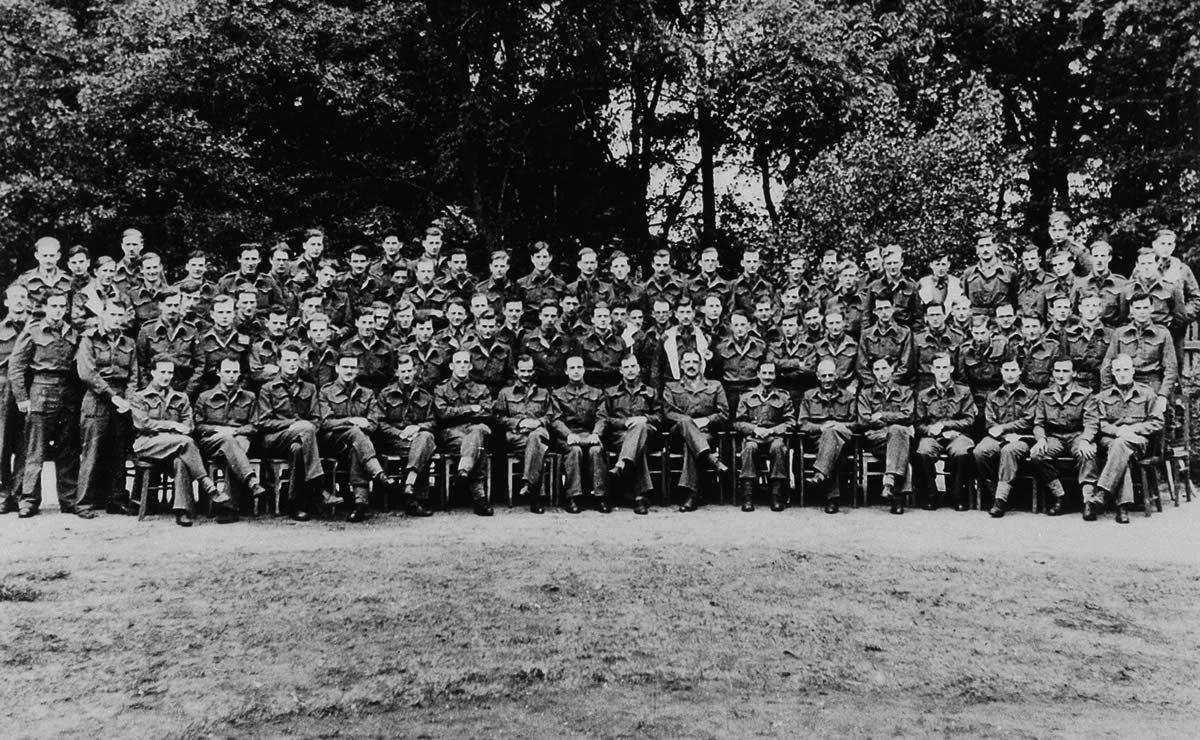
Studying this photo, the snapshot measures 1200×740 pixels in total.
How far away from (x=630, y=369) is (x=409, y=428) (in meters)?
1.71

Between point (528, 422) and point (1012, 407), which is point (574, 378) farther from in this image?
point (1012, 407)

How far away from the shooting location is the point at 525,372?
809 centimetres

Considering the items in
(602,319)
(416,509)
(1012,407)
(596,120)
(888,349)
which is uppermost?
(596,120)

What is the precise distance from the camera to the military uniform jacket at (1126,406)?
7355 millimetres

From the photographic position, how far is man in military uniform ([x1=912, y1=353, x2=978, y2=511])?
7562mm

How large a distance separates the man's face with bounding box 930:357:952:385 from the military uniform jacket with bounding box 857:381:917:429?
0.23 meters

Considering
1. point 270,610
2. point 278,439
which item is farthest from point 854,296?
point 270,610

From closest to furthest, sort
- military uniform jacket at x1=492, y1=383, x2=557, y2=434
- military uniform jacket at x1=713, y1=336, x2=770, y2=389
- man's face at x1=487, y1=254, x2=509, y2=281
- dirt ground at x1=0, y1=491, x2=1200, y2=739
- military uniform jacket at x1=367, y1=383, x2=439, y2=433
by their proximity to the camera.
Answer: dirt ground at x1=0, y1=491, x2=1200, y2=739 → military uniform jacket at x1=367, y1=383, x2=439, y2=433 → military uniform jacket at x1=492, y1=383, x2=557, y2=434 → military uniform jacket at x1=713, y1=336, x2=770, y2=389 → man's face at x1=487, y1=254, x2=509, y2=281

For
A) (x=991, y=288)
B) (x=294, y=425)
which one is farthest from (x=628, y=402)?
(x=991, y=288)

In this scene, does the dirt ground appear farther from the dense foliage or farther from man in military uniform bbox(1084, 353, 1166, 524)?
the dense foliage

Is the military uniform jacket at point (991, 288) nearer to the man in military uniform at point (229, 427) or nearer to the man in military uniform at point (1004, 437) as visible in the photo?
the man in military uniform at point (1004, 437)

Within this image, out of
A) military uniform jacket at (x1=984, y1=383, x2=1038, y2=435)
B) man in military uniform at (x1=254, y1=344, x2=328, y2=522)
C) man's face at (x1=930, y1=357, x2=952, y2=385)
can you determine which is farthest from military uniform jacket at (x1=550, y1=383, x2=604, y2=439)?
military uniform jacket at (x1=984, y1=383, x2=1038, y2=435)

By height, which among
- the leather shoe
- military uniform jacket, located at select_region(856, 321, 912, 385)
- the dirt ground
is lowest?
the dirt ground

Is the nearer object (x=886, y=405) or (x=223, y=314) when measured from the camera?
(x=223, y=314)
